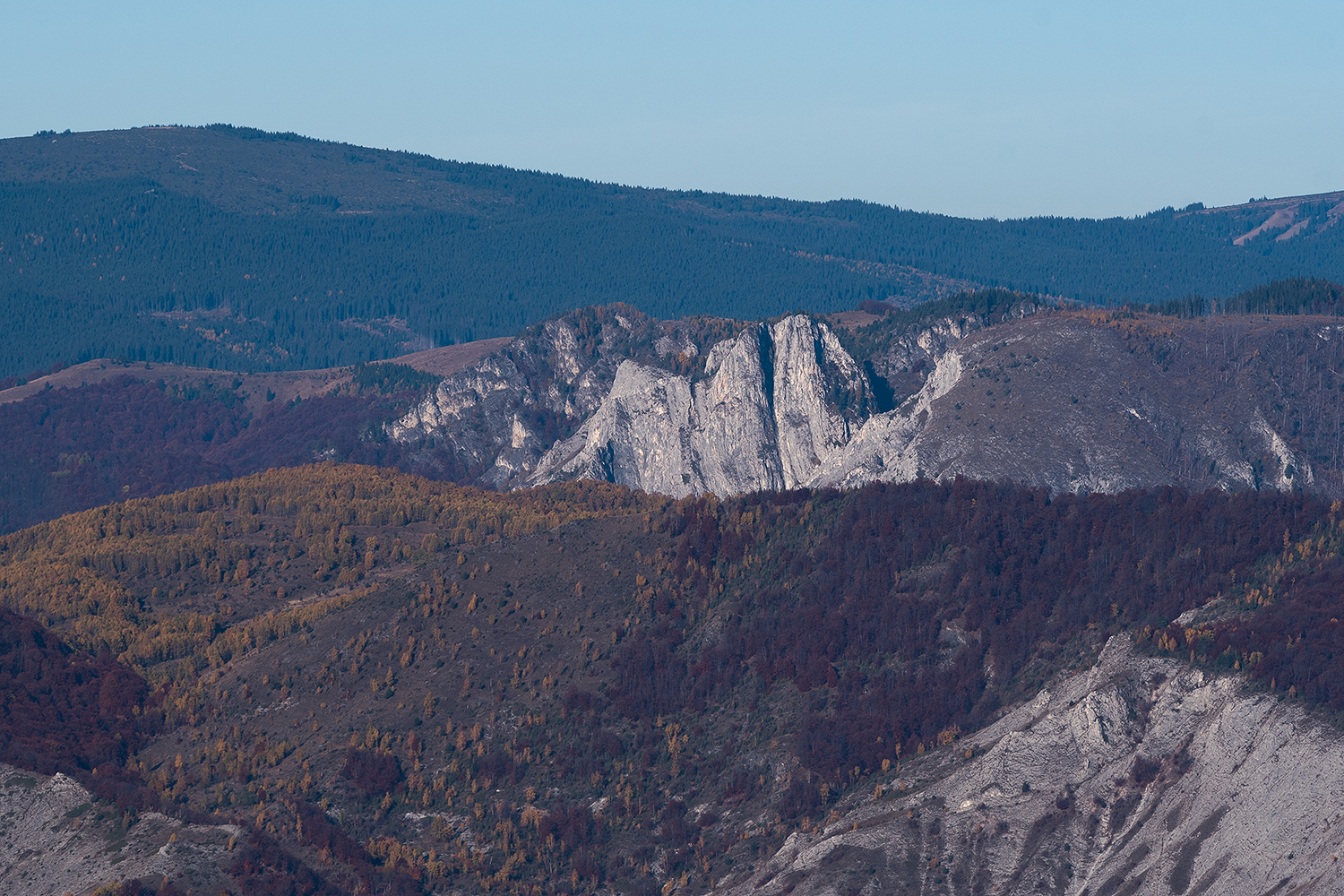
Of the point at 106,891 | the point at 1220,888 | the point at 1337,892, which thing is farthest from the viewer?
the point at 106,891

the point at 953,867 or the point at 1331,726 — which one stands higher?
the point at 1331,726

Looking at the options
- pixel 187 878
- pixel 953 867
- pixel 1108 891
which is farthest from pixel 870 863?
pixel 187 878

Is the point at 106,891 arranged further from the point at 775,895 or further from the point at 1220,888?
the point at 1220,888

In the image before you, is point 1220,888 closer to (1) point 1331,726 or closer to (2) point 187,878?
(1) point 1331,726

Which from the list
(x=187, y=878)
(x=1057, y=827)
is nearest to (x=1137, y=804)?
(x=1057, y=827)

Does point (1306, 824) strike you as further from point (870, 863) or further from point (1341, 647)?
point (870, 863)

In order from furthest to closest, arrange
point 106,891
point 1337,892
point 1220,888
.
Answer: point 106,891, point 1220,888, point 1337,892

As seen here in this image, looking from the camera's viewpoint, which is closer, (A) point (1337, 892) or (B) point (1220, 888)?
(A) point (1337, 892)

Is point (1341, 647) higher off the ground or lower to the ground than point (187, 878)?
higher

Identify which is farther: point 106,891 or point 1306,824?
point 106,891
